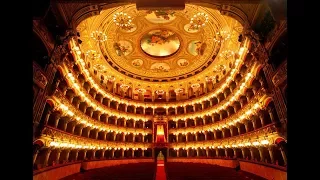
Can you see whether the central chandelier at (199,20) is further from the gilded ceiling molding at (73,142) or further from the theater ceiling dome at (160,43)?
the gilded ceiling molding at (73,142)

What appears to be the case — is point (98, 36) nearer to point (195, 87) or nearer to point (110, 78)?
point (110, 78)

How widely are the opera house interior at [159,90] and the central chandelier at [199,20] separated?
0.15 meters

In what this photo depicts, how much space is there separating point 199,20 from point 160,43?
8.29 meters

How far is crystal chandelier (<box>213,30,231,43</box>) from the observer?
26400 mm

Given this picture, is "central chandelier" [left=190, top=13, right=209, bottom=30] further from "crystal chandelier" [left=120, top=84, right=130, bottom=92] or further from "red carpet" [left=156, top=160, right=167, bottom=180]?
"red carpet" [left=156, top=160, right=167, bottom=180]

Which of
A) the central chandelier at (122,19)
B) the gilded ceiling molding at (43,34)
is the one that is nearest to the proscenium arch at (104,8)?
the gilded ceiling molding at (43,34)

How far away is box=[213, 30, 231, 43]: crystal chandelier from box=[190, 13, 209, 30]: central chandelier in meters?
2.34

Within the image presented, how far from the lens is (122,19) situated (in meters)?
27.9

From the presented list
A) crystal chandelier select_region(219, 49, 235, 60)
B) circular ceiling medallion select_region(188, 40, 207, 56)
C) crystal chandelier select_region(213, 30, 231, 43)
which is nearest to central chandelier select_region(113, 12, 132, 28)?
circular ceiling medallion select_region(188, 40, 207, 56)

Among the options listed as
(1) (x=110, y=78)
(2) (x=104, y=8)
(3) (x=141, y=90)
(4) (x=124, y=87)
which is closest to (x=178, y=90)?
(3) (x=141, y=90)
